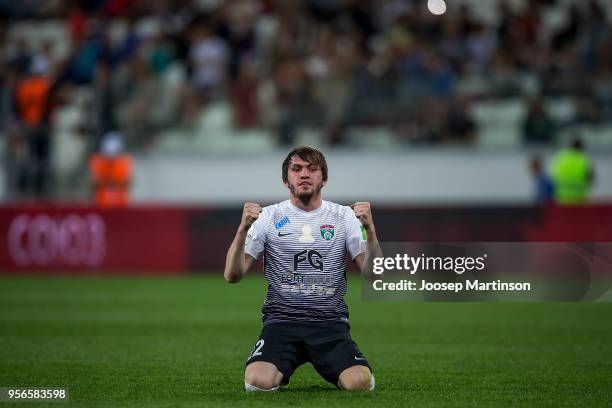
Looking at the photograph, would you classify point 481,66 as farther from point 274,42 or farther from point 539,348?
point 539,348

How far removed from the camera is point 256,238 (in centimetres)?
913

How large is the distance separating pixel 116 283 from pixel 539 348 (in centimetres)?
1074

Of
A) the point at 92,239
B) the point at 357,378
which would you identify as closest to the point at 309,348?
the point at 357,378

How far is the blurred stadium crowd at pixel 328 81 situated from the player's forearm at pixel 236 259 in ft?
50.1

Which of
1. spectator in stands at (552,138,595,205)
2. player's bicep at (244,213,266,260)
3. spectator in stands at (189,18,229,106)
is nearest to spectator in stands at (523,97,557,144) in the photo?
spectator in stands at (552,138,595,205)

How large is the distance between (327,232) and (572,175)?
14.9m

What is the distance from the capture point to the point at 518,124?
79.9 ft

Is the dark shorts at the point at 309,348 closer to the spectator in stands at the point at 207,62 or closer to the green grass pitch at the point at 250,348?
the green grass pitch at the point at 250,348

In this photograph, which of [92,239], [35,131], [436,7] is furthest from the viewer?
[436,7]

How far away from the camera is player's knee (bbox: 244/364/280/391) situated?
29.4 ft

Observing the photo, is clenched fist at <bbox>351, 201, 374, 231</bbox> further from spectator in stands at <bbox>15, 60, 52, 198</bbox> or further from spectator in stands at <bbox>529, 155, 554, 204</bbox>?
spectator in stands at <bbox>15, 60, 52, 198</bbox>

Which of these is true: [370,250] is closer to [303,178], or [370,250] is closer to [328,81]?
[303,178]

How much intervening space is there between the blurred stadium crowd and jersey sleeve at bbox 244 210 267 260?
1493cm

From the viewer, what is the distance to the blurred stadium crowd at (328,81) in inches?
945
